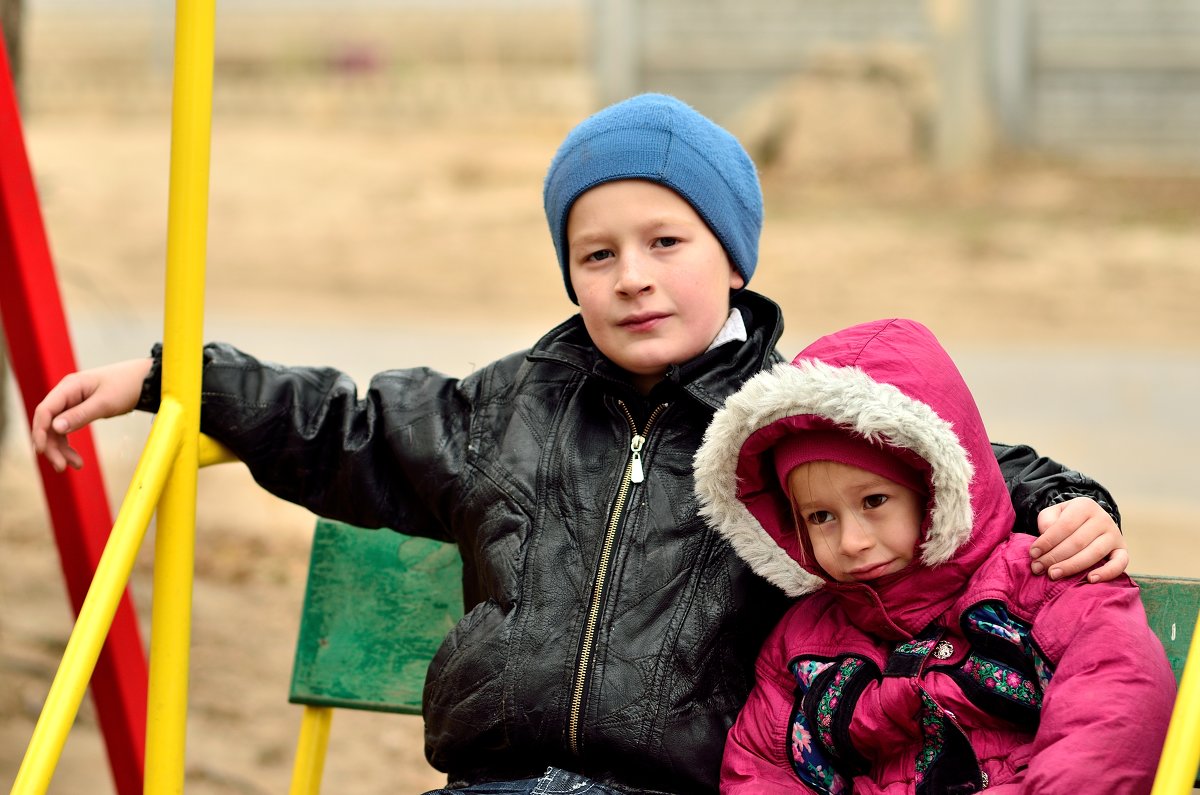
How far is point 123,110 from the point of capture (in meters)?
15.5

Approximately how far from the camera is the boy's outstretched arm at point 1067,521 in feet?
5.61

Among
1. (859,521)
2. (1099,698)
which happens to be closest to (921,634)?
(859,521)

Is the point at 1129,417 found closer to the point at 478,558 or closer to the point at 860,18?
the point at 478,558

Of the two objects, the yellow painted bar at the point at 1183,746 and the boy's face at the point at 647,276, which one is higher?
the boy's face at the point at 647,276

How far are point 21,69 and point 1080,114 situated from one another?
10390 millimetres

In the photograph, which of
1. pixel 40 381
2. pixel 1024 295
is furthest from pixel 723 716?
pixel 1024 295

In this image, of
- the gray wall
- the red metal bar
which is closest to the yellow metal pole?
the red metal bar

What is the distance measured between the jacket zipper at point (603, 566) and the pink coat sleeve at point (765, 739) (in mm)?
182

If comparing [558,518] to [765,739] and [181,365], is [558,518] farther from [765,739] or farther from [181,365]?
[181,365]

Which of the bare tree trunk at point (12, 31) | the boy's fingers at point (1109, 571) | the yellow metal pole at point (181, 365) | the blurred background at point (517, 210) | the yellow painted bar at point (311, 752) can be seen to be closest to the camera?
the boy's fingers at point (1109, 571)

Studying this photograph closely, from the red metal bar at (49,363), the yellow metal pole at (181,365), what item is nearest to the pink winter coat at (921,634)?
the yellow metal pole at (181,365)

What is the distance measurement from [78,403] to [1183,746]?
4.59 feet

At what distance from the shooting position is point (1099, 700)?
1589mm

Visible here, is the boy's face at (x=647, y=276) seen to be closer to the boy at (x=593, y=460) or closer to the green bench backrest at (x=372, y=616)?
the boy at (x=593, y=460)
